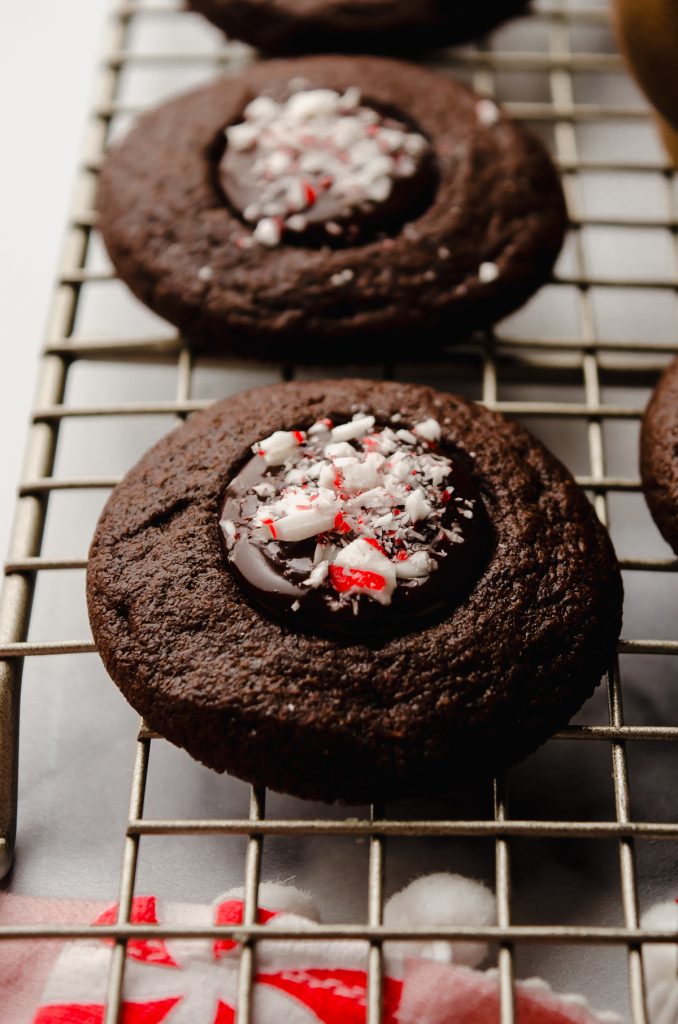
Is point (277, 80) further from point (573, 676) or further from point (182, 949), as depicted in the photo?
point (182, 949)

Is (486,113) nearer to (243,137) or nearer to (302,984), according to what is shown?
(243,137)

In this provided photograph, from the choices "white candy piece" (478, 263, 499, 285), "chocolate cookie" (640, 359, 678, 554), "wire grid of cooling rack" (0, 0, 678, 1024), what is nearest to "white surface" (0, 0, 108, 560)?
"wire grid of cooling rack" (0, 0, 678, 1024)

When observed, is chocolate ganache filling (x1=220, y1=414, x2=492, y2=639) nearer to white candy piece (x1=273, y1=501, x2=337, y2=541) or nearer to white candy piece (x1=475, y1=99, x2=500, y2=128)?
white candy piece (x1=273, y1=501, x2=337, y2=541)

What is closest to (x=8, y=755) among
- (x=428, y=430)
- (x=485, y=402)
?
(x=428, y=430)

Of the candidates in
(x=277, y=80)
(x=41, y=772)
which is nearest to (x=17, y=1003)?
(x=41, y=772)

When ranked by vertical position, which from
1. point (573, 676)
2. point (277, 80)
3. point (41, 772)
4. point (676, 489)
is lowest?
point (41, 772)
